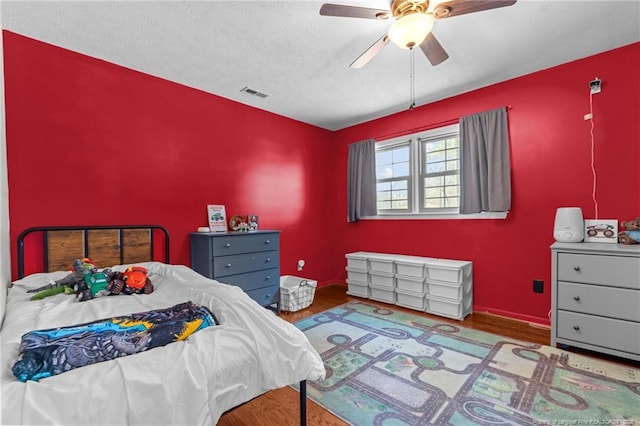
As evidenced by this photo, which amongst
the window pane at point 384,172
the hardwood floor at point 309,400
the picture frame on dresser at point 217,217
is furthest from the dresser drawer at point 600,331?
the picture frame on dresser at point 217,217

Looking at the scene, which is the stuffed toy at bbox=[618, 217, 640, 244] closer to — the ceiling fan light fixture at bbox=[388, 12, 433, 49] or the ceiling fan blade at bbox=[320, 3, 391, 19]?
the ceiling fan light fixture at bbox=[388, 12, 433, 49]

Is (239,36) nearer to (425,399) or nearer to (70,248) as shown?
(70,248)

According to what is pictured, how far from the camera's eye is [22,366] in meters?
0.77

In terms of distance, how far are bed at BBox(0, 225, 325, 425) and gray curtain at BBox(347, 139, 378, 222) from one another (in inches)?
109

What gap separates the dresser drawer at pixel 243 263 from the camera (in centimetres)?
272

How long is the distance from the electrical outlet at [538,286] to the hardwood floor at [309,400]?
339mm

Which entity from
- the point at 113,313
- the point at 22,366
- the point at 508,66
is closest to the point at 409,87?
the point at 508,66

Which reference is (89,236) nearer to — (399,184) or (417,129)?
(399,184)

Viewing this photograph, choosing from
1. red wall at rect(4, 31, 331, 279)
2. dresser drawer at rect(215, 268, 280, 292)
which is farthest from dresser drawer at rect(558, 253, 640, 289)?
red wall at rect(4, 31, 331, 279)

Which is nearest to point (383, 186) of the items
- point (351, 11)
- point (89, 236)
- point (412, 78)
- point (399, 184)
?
point (399, 184)

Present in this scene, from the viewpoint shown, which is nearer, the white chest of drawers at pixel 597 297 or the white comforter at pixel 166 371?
the white comforter at pixel 166 371

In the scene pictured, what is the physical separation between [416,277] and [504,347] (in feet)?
3.49

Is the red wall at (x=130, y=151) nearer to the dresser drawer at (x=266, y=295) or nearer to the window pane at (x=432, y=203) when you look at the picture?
the dresser drawer at (x=266, y=295)

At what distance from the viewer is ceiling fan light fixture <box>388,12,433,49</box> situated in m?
1.60
